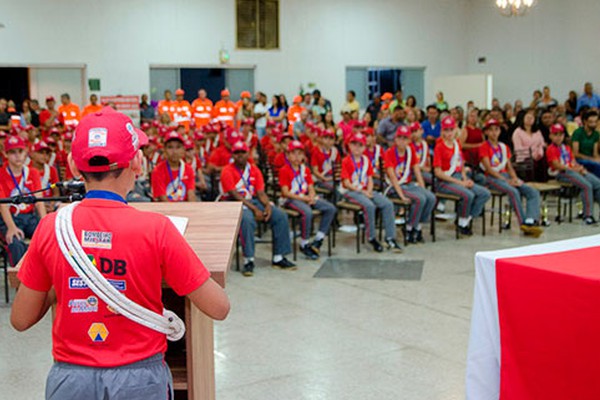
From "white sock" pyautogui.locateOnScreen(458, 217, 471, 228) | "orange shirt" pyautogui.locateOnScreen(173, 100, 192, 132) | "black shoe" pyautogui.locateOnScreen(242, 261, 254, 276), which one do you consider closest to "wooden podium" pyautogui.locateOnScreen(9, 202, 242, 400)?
"black shoe" pyautogui.locateOnScreen(242, 261, 254, 276)

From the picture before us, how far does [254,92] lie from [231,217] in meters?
18.9

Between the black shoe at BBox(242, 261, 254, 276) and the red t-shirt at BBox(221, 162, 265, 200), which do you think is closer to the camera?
the black shoe at BBox(242, 261, 254, 276)

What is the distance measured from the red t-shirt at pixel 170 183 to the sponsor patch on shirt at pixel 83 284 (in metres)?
5.84

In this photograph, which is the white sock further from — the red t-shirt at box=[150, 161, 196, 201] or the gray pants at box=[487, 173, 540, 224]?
the red t-shirt at box=[150, 161, 196, 201]

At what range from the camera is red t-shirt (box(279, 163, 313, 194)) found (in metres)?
8.52

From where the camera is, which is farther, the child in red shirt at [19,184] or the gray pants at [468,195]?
the gray pants at [468,195]

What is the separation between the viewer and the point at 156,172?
802 cm

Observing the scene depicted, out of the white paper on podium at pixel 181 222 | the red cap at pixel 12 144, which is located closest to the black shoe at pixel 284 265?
the red cap at pixel 12 144

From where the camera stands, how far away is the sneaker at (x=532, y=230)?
9.69m

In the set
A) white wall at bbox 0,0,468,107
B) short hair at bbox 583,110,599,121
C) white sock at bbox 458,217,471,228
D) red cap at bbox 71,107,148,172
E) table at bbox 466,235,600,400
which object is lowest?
white sock at bbox 458,217,471,228

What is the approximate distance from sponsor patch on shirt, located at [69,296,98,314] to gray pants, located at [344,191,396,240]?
666 cm

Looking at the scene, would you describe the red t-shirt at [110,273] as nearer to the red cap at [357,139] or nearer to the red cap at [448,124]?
the red cap at [357,139]

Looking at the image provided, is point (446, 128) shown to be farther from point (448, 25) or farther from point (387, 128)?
point (448, 25)

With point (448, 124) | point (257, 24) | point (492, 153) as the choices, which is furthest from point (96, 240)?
point (257, 24)
